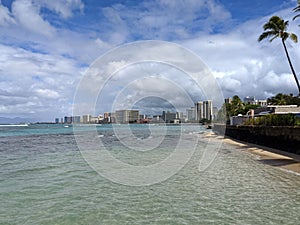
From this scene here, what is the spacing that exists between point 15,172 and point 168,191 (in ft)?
27.1

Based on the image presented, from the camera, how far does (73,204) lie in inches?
302

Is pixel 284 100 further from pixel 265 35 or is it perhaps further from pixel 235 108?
pixel 265 35

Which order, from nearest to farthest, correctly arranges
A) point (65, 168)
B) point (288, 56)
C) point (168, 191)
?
point (168, 191), point (65, 168), point (288, 56)

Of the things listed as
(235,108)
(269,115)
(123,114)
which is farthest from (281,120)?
(235,108)

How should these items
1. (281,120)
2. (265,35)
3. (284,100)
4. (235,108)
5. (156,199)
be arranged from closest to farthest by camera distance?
1. (156,199)
2. (281,120)
3. (265,35)
4. (284,100)
5. (235,108)

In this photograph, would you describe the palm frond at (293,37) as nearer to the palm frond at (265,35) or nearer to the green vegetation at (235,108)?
the palm frond at (265,35)

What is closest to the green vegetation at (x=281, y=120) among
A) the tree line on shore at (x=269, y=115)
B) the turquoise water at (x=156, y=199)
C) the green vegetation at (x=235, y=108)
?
the tree line on shore at (x=269, y=115)

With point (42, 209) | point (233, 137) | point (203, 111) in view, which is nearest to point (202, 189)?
point (42, 209)

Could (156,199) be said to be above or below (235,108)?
below

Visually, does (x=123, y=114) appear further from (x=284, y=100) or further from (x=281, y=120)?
(x=284, y=100)

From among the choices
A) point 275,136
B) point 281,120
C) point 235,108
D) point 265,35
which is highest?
point 265,35

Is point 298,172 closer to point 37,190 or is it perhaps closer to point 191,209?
point 191,209

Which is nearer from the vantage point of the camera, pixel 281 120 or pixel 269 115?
pixel 281 120

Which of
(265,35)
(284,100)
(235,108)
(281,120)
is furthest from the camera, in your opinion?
(235,108)
